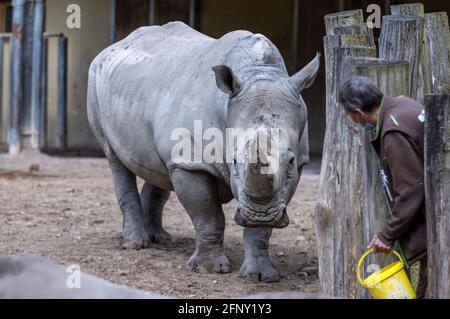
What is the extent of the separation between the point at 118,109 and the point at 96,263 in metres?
1.35

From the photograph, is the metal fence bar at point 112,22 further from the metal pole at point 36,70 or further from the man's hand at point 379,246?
the man's hand at point 379,246

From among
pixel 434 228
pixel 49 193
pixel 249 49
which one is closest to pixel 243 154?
A: pixel 249 49

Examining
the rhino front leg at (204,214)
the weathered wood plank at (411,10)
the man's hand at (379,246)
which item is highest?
the weathered wood plank at (411,10)

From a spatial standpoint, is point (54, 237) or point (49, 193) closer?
point (54, 237)

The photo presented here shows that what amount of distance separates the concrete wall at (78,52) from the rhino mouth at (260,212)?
33.0 feet

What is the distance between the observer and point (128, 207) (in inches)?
329

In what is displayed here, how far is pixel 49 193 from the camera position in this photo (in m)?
11.0

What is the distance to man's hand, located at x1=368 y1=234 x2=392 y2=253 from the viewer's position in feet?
15.8

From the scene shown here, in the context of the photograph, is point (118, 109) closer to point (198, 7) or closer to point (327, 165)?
point (327, 165)

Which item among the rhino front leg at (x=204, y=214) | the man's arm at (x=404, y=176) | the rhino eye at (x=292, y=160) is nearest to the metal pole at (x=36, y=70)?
the rhino front leg at (x=204, y=214)

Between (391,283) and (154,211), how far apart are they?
412cm

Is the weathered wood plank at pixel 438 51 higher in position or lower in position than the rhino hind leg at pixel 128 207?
higher

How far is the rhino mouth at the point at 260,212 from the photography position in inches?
232

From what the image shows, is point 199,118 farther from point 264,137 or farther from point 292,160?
point 264,137
